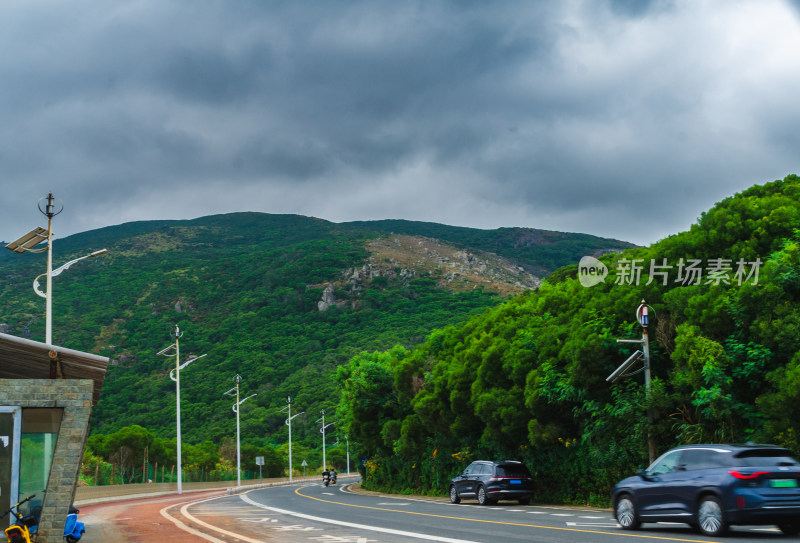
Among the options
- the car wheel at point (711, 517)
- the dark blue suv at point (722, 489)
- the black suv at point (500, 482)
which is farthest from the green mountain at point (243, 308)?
the car wheel at point (711, 517)

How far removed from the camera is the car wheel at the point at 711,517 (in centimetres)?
1320

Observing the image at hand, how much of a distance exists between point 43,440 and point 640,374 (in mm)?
17904

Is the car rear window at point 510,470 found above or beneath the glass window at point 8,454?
beneath

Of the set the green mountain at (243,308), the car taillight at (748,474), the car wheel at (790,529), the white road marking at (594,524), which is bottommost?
the white road marking at (594,524)

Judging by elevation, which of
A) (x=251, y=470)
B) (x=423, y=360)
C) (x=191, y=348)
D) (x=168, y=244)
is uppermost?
(x=168, y=244)

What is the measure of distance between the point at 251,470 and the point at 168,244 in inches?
3490

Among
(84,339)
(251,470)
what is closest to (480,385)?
(251,470)

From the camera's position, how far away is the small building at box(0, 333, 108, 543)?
12992 mm

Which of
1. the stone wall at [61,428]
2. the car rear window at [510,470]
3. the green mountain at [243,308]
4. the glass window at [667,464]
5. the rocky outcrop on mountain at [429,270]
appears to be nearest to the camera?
the stone wall at [61,428]

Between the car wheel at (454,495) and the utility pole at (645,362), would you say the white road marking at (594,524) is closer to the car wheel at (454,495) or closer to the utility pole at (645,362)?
the utility pole at (645,362)

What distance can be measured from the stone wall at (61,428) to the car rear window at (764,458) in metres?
11.0

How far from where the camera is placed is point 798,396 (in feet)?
60.3

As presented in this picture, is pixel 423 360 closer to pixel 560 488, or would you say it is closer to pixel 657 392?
pixel 560 488

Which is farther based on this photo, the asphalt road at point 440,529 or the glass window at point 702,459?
the asphalt road at point 440,529
